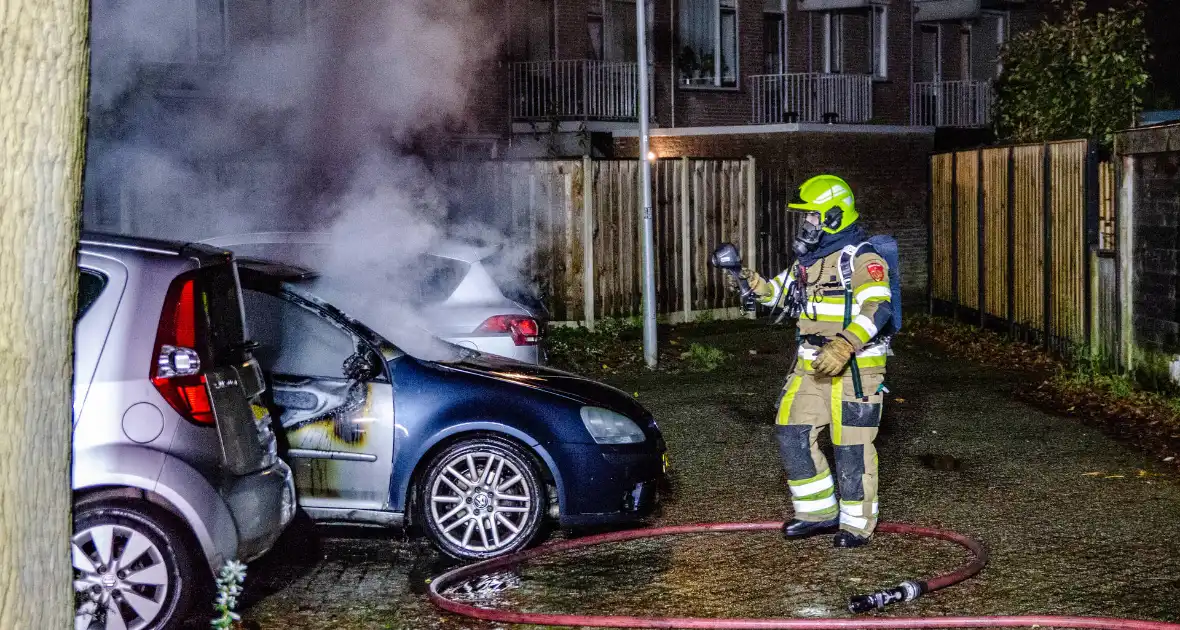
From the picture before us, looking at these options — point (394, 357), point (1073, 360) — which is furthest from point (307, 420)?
point (1073, 360)

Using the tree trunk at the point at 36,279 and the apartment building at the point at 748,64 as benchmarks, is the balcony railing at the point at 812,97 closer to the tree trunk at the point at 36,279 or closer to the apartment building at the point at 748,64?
the apartment building at the point at 748,64

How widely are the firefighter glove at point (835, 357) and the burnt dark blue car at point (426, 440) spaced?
1001 mm

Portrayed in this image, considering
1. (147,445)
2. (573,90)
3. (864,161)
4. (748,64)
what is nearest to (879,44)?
(748,64)

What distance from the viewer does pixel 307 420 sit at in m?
6.36

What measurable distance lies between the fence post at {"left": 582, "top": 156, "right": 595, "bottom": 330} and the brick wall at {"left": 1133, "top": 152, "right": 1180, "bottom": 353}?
612 centimetres

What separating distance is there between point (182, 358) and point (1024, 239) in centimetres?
1071

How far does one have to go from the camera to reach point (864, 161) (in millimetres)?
23578

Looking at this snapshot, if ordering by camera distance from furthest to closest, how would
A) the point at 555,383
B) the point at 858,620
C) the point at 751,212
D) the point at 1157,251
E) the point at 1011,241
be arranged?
1. the point at 751,212
2. the point at 1011,241
3. the point at 1157,251
4. the point at 555,383
5. the point at 858,620

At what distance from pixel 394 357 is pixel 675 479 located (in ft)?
8.14

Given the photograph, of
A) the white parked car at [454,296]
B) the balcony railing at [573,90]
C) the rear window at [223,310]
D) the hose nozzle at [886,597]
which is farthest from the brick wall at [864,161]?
the rear window at [223,310]

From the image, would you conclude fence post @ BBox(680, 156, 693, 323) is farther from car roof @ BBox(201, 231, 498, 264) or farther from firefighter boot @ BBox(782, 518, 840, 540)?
firefighter boot @ BBox(782, 518, 840, 540)

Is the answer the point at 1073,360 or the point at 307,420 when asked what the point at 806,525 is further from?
the point at 1073,360

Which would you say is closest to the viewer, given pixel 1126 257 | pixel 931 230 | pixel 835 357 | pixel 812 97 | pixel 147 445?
pixel 147 445

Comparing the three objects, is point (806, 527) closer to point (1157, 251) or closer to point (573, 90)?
point (1157, 251)
